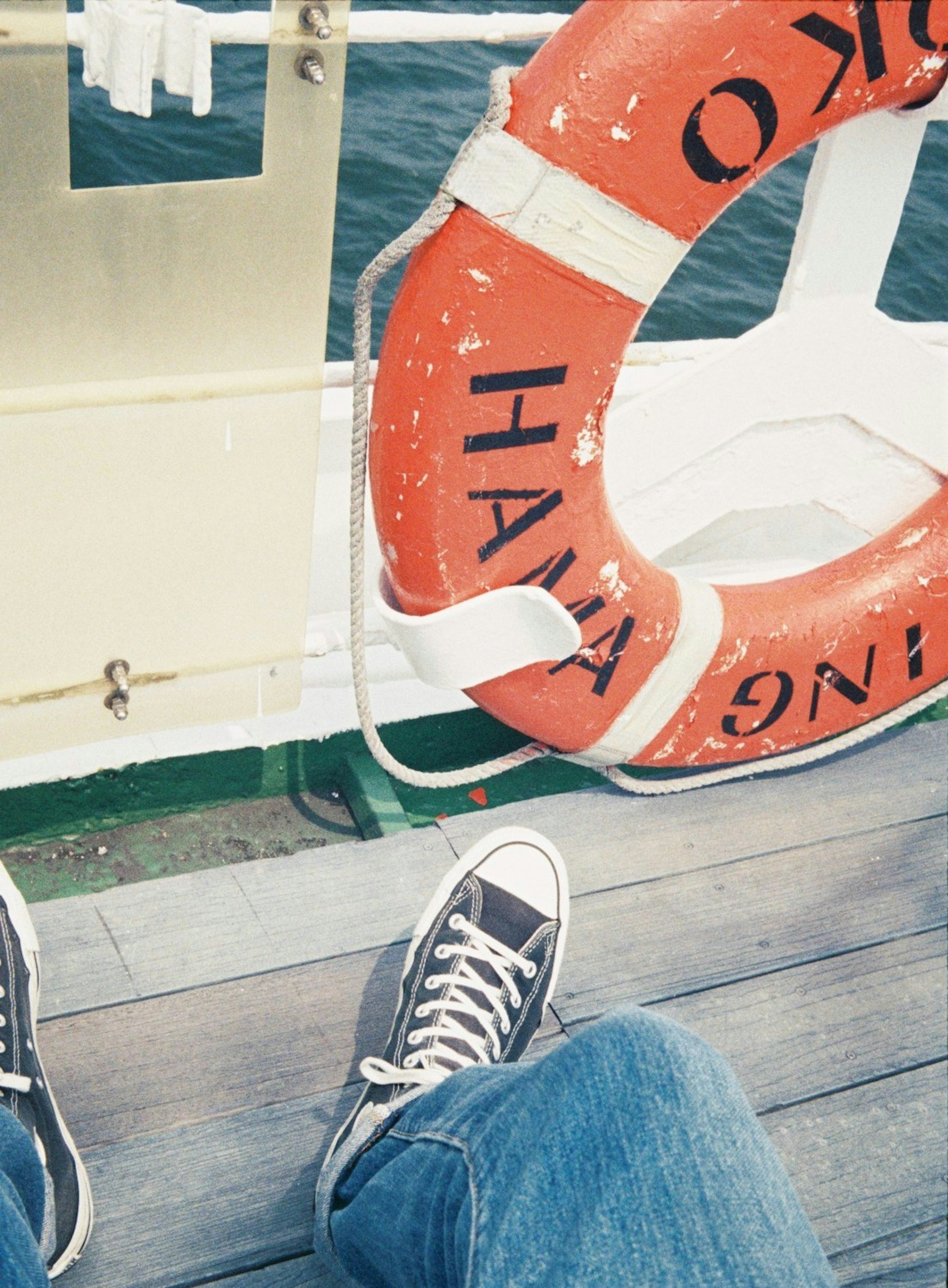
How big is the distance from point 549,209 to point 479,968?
805mm

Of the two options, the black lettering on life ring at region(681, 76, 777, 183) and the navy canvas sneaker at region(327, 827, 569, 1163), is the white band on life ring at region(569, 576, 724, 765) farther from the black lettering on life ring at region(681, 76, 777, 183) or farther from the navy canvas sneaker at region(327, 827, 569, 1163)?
the black lettering on life ring at region(681, 76, 777, 183)

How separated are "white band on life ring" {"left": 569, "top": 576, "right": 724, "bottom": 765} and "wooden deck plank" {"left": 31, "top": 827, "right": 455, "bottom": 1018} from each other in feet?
0.91

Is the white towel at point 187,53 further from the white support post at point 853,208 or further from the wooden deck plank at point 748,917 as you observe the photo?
the wooden deck plank at point 748,917

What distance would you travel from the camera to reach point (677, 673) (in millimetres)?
1565

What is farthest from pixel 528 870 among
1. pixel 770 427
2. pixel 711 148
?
pixel 711 148

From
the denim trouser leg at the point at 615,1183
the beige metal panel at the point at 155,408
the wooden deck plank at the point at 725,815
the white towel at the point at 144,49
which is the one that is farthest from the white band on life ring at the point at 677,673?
the white towel at the point at 144,49

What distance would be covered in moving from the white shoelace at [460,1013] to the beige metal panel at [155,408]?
0.47 metres

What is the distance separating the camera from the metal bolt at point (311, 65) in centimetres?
116

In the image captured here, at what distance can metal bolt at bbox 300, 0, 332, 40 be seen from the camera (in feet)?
3.73

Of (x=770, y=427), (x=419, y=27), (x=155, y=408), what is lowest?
(x=770, y=427)

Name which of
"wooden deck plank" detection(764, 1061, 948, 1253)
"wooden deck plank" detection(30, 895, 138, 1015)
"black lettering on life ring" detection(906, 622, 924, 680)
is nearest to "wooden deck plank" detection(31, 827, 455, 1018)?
"wooden deck plank" detection(30, 895, 138, 1015)

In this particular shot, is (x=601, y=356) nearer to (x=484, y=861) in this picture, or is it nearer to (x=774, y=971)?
(x=484, y=861)

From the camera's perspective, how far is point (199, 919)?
4.75 feet

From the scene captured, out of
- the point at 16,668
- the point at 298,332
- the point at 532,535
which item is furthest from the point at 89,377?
the point at 532,535
